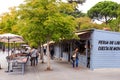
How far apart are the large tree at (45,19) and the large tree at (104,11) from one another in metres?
38.8

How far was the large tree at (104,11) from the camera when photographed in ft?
201

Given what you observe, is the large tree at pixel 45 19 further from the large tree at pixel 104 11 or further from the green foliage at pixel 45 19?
the large tree at pixel 104 11

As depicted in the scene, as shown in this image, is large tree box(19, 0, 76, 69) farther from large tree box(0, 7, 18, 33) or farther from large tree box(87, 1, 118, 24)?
large tree box(87, 1, 118, 24)

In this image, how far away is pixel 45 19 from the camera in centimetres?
2202

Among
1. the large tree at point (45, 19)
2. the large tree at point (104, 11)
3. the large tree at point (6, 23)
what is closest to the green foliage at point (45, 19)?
the large tree at point (45, 19)

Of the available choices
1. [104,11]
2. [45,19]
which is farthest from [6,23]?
[104,11]

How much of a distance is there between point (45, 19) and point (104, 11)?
41.4 meters

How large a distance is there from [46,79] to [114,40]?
29.7 ft

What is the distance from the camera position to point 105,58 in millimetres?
23453

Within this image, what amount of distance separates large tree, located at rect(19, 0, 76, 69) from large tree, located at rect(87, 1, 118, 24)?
3883 centimetres

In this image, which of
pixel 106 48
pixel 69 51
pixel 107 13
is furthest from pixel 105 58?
pixel 107 13

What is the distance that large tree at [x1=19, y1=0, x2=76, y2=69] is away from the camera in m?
21.6

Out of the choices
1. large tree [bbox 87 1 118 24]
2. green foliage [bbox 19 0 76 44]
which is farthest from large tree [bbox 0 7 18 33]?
large tree [bbox 87 1 118 24]

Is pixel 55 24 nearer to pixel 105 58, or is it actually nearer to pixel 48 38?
pixel 48 38
